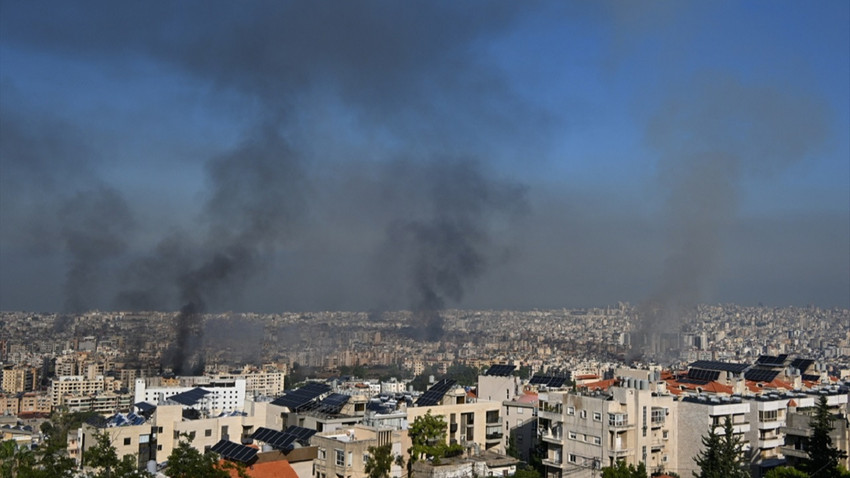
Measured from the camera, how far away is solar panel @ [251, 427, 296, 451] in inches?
617

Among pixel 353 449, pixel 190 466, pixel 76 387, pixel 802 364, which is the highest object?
→ pixel 802 364

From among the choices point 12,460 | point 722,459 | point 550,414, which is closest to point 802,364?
point 550,414

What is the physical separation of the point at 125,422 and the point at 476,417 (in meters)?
8.14

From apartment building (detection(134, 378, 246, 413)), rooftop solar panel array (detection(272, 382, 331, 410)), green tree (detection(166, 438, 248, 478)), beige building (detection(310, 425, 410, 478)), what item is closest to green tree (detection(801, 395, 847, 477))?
beige building (detection(310, 425, 410, 478))

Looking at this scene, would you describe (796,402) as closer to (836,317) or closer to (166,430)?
(166,430)

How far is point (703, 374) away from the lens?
2655 centimetres

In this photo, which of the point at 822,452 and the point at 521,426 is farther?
the point at 521,426

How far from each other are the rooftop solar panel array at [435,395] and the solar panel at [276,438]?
3470 millimetres

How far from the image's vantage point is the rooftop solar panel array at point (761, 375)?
26.4m

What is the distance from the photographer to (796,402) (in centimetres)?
1903

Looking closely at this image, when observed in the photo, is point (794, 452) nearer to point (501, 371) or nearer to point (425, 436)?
point (425, 436)

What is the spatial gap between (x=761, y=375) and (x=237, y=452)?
1918 centimetres

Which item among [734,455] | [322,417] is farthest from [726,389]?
[322,417]

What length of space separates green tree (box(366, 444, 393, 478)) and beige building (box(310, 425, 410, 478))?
14 cm
